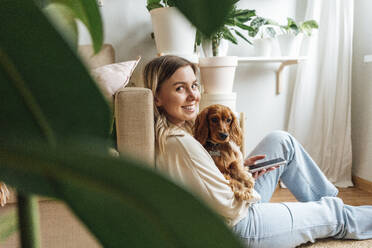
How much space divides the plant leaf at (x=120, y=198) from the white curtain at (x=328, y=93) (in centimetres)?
284

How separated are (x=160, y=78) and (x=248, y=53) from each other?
1540 millimetres

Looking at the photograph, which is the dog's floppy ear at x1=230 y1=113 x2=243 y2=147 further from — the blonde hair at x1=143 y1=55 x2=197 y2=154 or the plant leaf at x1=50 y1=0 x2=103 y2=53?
the plant leaf at x1=50 y1=0 x2=103 y2=53

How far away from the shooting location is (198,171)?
1229mm

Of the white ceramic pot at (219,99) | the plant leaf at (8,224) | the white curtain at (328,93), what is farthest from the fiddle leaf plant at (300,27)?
the plant leaf at (8,224)

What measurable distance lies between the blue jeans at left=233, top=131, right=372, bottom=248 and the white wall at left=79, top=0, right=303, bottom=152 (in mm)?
1097

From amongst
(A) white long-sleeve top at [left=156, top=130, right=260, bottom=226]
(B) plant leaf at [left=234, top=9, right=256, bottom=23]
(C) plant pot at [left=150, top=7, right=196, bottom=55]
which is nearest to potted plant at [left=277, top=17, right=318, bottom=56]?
(B) plant leaf at [left=234, top=9, right=256, bottom=23]

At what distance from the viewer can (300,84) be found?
2.79m

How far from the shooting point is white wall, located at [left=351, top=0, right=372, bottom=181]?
8.26 ft

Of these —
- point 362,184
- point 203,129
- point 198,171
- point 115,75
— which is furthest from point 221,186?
point 362,184

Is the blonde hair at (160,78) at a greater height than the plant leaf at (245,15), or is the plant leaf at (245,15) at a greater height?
the plant leaf at (245,15)

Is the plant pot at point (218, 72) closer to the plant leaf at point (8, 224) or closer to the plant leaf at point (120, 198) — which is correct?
the plant leaf at point (8, 224)

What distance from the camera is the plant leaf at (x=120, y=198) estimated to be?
0.07 metres

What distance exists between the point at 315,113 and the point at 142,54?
143 centimetres

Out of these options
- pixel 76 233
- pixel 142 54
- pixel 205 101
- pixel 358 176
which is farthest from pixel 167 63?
pixel 358 176
